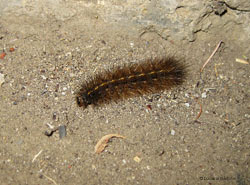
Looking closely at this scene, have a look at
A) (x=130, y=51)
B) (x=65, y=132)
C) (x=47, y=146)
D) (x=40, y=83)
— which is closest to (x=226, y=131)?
(x=130, y=51)

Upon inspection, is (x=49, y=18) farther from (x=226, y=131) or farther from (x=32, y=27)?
(x=226, y=131)

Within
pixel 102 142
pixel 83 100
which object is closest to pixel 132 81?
pixel 83 100

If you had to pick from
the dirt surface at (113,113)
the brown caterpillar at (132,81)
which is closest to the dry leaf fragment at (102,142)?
the dirt surface at (113,113)

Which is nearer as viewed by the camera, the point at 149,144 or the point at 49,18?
the point at 149,144

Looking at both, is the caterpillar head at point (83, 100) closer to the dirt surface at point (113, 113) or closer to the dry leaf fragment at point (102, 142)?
the dirt surface at point (113, 113)

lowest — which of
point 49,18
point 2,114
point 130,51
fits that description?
point 2,114

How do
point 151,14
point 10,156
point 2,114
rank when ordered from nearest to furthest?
point 10,156, point 2,114, point 151,14
